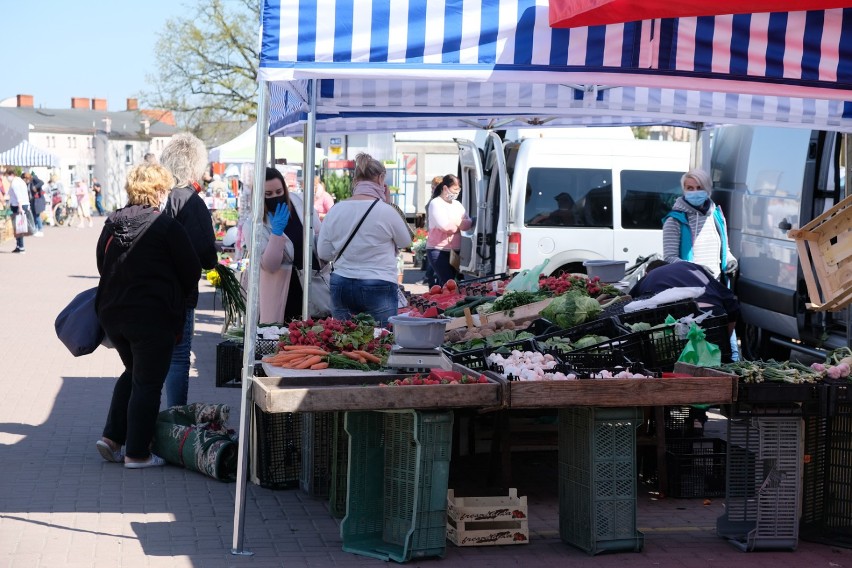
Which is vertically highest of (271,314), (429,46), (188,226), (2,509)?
(429,46)

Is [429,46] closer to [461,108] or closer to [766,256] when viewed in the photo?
[461,108]

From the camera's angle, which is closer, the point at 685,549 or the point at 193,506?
the point at 685,549

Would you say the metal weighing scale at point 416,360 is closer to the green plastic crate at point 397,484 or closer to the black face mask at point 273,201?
the green plastic crate at point 397,484

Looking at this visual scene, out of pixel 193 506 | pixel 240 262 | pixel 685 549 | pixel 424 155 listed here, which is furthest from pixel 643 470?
pixel 424 155

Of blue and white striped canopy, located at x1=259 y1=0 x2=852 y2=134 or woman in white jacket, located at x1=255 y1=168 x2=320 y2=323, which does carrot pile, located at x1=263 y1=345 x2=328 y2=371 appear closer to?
blue and white striped canopy, located at x1=259 y1=0 x2=852 y2=134

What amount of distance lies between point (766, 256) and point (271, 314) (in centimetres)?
507

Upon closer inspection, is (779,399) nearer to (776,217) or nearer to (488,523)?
(488,523)

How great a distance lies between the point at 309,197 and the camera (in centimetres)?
772

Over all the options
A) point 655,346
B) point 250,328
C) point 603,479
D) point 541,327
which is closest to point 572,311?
point 541,327

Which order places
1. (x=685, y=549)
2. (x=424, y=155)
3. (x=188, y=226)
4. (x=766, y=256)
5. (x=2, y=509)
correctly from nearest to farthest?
(x=685, y=549) → (x=2, y=509) → (x=188, y=226) → (x=766, y=256) → (x=424, y=155)

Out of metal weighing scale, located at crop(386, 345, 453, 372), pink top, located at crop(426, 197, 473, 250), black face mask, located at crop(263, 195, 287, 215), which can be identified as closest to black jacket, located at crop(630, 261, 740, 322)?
metal weighing scale, located at crop(386, 345, 453, 372)

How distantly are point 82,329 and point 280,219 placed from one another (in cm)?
174

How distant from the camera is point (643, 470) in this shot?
7191 mm

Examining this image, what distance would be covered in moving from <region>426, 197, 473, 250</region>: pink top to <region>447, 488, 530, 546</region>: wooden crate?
8.69 metres
